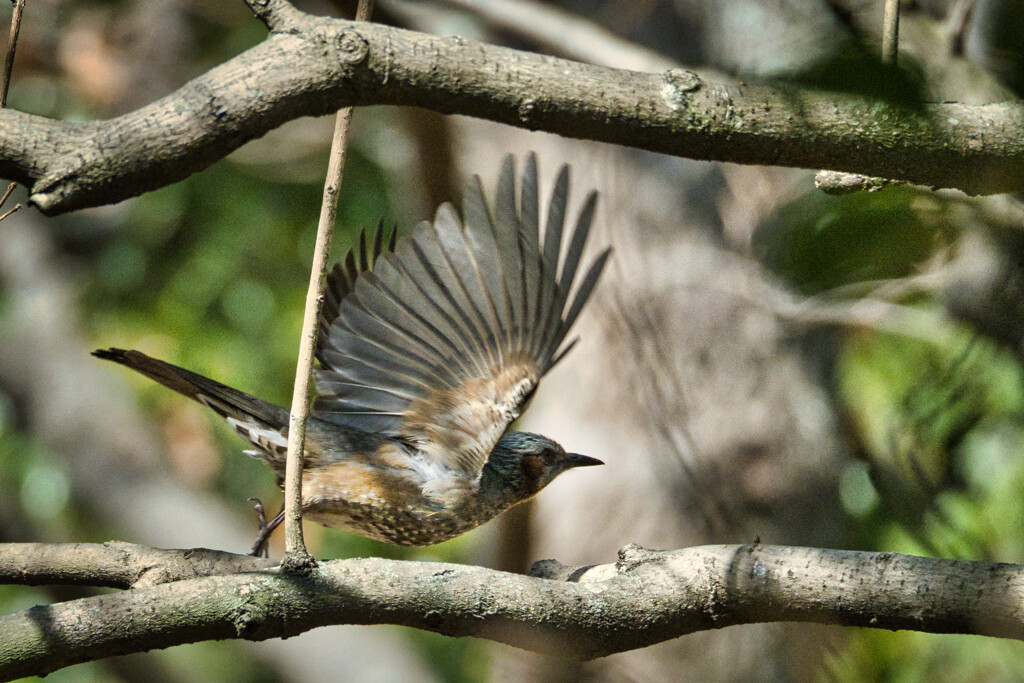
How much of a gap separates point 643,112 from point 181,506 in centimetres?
473

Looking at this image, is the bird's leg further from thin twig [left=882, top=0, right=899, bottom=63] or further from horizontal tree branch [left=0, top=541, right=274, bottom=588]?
thin twig [left=882, top=0, right=899, bottom=63]

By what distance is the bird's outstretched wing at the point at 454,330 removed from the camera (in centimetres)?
293

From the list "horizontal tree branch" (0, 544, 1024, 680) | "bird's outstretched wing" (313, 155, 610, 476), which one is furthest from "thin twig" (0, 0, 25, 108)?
"bird's outstretched wing" (313, 155, 610, 476)

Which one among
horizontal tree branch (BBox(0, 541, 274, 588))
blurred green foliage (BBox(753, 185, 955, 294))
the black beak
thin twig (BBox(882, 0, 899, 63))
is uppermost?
the black beak

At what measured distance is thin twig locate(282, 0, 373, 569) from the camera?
1935 millimetres

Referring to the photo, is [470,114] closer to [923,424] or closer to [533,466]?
[923,424]

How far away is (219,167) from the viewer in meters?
7.60

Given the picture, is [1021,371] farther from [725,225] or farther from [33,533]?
[33,533]

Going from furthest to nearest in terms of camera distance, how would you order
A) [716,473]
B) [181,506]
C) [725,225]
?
[181,506], [725,225], [716,473]

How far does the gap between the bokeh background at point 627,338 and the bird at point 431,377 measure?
22.8 inches

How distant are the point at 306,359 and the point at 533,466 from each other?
1.84 metres

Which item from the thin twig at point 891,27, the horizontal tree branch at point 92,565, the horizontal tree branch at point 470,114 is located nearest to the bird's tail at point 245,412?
the horizontal tree branch at point 92,565

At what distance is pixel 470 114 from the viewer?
5.57 ft

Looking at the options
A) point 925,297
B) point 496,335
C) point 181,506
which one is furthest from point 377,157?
point 925,297
